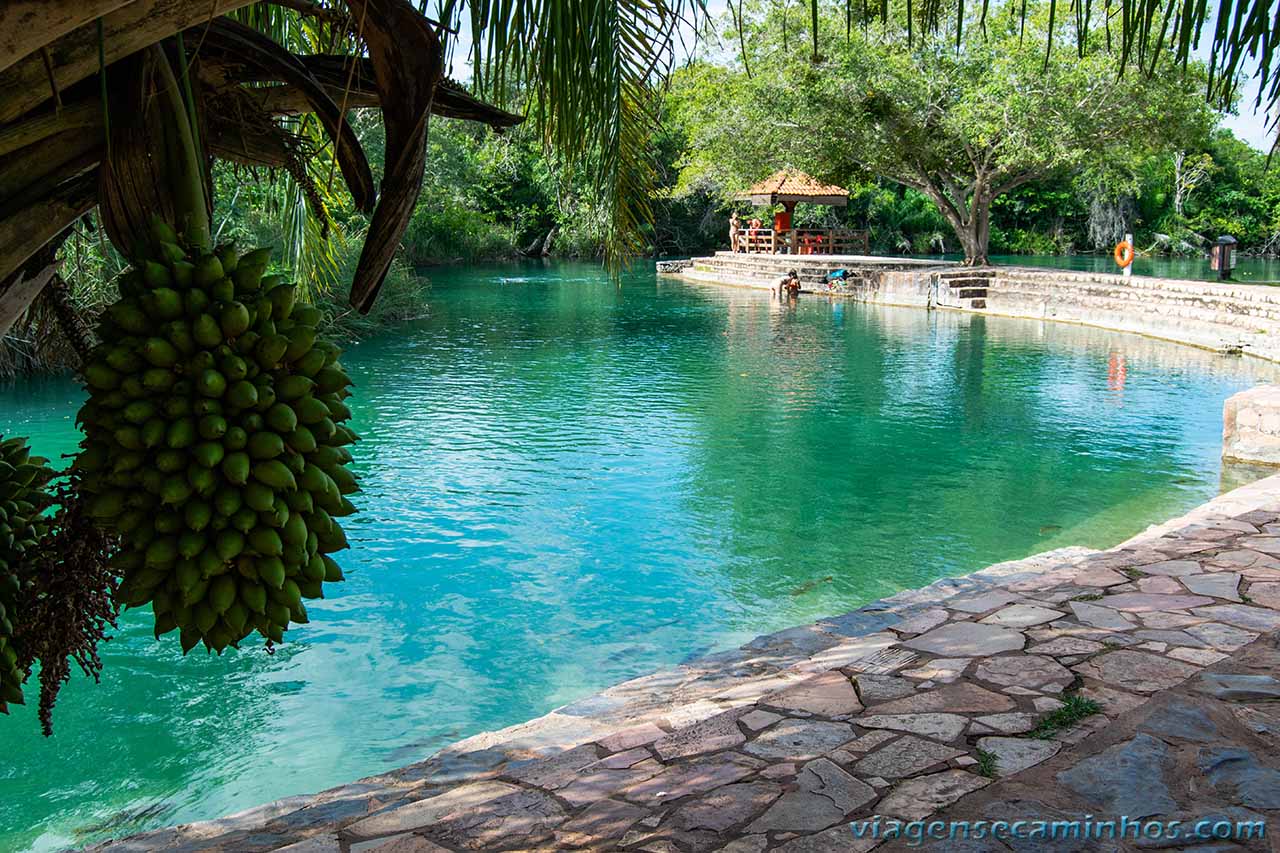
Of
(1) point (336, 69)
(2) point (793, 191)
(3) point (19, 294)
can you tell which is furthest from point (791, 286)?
(3) point (19, 294)

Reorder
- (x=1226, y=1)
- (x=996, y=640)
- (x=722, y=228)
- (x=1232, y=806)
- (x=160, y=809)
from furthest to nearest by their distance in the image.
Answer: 1. (x=722, y=228)
2. (x=160, y=809)
3. (x=996, y=640)
4. (x=1232, y=806)
5. (x=1226, y=1)

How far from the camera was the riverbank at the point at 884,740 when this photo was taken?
2850mm

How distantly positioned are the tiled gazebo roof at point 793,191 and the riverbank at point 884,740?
3023cm

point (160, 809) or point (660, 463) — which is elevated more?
point (660, 463)

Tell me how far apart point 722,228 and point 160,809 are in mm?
46938

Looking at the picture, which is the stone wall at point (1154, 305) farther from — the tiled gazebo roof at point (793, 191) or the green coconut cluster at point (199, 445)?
the green coconut cluster at point (199, 445)

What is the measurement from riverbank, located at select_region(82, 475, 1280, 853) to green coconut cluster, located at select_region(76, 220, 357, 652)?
73.1 inches

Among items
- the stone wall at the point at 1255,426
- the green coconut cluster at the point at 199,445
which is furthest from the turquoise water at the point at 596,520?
the green coconut cluster at the point at 199,445

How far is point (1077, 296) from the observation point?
870 inches

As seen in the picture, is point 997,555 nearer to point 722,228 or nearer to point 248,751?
point 248,751

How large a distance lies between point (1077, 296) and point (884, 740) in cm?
2107

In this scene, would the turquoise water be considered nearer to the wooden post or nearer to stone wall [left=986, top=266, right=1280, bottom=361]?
stone wall [left=986, top=266, right=1280, bottom=361]

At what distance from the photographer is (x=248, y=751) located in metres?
5.39

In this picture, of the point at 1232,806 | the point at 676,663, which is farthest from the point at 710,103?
the point at 1232,806
